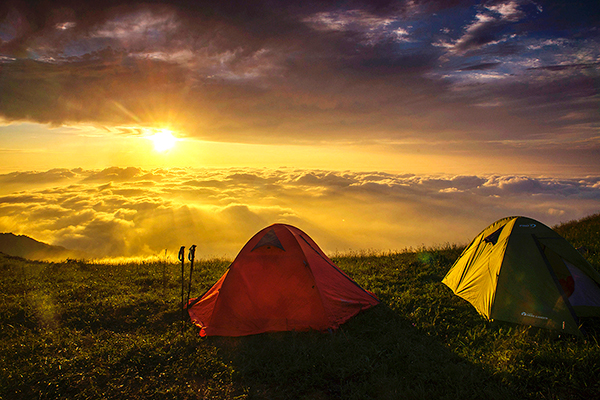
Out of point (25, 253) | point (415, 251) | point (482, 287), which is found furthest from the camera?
point (25, 253)

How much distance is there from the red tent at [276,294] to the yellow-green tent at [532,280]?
10.9 ft

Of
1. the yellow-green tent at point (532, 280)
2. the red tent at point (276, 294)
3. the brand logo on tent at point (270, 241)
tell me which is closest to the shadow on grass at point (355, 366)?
the red tent at point (276, 294)

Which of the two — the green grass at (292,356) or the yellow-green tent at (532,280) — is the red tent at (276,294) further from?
the yellow-green tent at (532,280)

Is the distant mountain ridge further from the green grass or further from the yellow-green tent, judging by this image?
the yellow-green tent

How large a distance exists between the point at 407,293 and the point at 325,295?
11.2 feet

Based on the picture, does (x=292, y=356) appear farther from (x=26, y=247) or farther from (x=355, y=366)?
(x=26, y=247)

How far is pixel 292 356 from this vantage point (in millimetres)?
6703

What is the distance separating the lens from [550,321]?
7410mm

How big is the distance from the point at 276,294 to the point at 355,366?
2651mm

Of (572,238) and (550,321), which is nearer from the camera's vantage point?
(550,321)

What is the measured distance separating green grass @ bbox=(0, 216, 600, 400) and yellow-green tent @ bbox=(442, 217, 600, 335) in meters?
0.37

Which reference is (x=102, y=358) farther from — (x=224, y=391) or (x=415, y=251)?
(x=415, y=251)

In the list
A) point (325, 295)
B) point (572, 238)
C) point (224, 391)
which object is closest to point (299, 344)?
point (325, 295)

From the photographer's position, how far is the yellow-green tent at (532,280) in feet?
24.8
